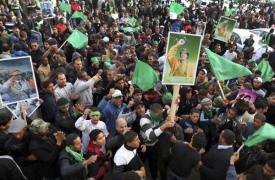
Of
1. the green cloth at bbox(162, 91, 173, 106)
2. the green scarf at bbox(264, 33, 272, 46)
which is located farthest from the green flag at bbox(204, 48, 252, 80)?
the green scarf at bbox(264, 33, 272, 46)

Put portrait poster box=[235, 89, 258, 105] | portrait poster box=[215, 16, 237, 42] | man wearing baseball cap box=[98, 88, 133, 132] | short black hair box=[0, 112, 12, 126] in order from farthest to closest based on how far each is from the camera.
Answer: portrait poster box=[215, 16, 237, 42] → portrait poster box=[235, 89, 258, 105] → man wearing baseball cap box=[98, 88, 133, 132] → short black hair box=[0, 112, 12, 126]

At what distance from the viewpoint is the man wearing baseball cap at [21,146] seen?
3.41 metres

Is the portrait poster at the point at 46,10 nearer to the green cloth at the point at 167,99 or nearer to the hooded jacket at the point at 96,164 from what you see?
the green cloth at the point at 167,99

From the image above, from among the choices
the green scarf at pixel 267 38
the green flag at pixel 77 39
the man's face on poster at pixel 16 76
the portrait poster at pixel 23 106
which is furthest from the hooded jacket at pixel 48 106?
the green scarf at pixel 267 38

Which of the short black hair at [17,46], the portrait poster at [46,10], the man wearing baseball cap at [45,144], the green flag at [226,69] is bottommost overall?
the man wearing baseball cap at [45,144]

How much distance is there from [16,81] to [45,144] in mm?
1262

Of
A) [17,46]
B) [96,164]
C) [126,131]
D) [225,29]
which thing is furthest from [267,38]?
[96,164]

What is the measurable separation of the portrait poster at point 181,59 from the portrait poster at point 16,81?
2127 millimetres

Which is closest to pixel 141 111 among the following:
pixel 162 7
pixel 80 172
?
pixel 80 172

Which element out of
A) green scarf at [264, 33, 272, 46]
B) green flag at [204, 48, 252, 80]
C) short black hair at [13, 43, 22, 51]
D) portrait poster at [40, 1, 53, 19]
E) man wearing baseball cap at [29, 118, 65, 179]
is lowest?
man wearing baseball cap at [29, 118, 65, 179]

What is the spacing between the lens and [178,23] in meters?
12.4

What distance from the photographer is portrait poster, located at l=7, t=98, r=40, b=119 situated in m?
4.02

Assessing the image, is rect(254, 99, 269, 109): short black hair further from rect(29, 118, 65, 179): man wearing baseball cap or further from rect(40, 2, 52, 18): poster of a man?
rect(40, 2, 52, 18): poster of a man

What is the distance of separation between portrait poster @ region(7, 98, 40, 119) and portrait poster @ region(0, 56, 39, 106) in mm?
63
